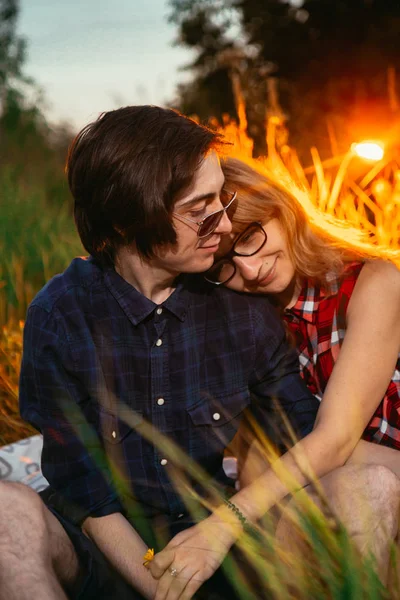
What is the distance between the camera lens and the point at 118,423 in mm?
2686

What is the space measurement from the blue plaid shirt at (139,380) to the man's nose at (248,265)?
0.17 metres

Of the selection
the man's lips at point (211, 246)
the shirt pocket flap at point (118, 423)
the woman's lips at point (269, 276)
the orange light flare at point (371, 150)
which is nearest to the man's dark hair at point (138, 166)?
the man's lips at point (211, 246)

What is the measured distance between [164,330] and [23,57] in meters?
9.49

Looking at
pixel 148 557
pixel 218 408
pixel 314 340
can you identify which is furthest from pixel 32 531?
pixel 314 340

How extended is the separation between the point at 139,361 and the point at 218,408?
0.33m

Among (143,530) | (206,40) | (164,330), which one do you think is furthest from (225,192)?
(206,40)

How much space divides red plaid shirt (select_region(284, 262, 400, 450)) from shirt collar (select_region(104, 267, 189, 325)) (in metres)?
0.44

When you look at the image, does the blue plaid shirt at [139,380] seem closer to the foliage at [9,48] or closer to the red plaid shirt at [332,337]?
the red plaid shirt at [332,337]

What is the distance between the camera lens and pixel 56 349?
2.60 m

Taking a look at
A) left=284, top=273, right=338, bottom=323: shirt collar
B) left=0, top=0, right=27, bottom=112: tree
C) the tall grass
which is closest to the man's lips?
left=284, top=273, right=338, bottom=323: shirt collar

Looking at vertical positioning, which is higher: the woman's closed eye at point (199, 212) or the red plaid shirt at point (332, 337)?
the woman's closed eye at point (199, 212)

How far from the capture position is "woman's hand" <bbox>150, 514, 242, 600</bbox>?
2.27 metres

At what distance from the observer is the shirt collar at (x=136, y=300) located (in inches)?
106

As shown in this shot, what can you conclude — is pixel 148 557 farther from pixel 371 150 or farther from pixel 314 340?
pixel 371 150
